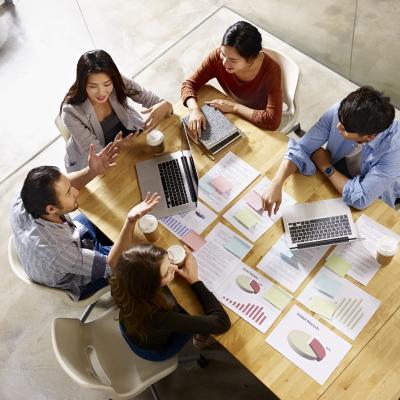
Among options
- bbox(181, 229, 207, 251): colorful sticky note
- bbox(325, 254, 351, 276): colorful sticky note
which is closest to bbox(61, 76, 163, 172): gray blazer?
bbox(181, 229, 207, 251): colorful sticky note

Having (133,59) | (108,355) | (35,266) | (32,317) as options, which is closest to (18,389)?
(32,317)

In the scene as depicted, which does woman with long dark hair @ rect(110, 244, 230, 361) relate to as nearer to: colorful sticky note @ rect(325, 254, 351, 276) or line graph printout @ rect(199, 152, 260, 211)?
line graph printout @ rect(199, 152, 260, 211)

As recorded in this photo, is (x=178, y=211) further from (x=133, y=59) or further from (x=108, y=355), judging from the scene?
(x=133, y=59)

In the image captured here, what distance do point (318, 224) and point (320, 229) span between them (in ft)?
0.09

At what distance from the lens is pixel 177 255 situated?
2.28 metres

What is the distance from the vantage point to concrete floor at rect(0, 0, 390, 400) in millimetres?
3258

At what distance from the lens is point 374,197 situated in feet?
7.72

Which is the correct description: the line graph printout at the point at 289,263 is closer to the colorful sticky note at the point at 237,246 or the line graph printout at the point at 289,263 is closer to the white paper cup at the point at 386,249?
the colorful sticky note at the point at 237,246

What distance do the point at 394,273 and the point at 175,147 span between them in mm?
1205

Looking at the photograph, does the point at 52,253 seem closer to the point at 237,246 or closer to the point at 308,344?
the point at 237,246

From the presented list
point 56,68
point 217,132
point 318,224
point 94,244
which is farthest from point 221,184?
point 56,68

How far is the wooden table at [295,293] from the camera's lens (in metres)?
2.01

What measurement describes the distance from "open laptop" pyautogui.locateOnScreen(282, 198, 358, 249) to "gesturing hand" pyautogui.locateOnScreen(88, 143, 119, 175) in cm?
90

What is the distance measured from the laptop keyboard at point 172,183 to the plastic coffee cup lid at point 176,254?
0.28 metres
